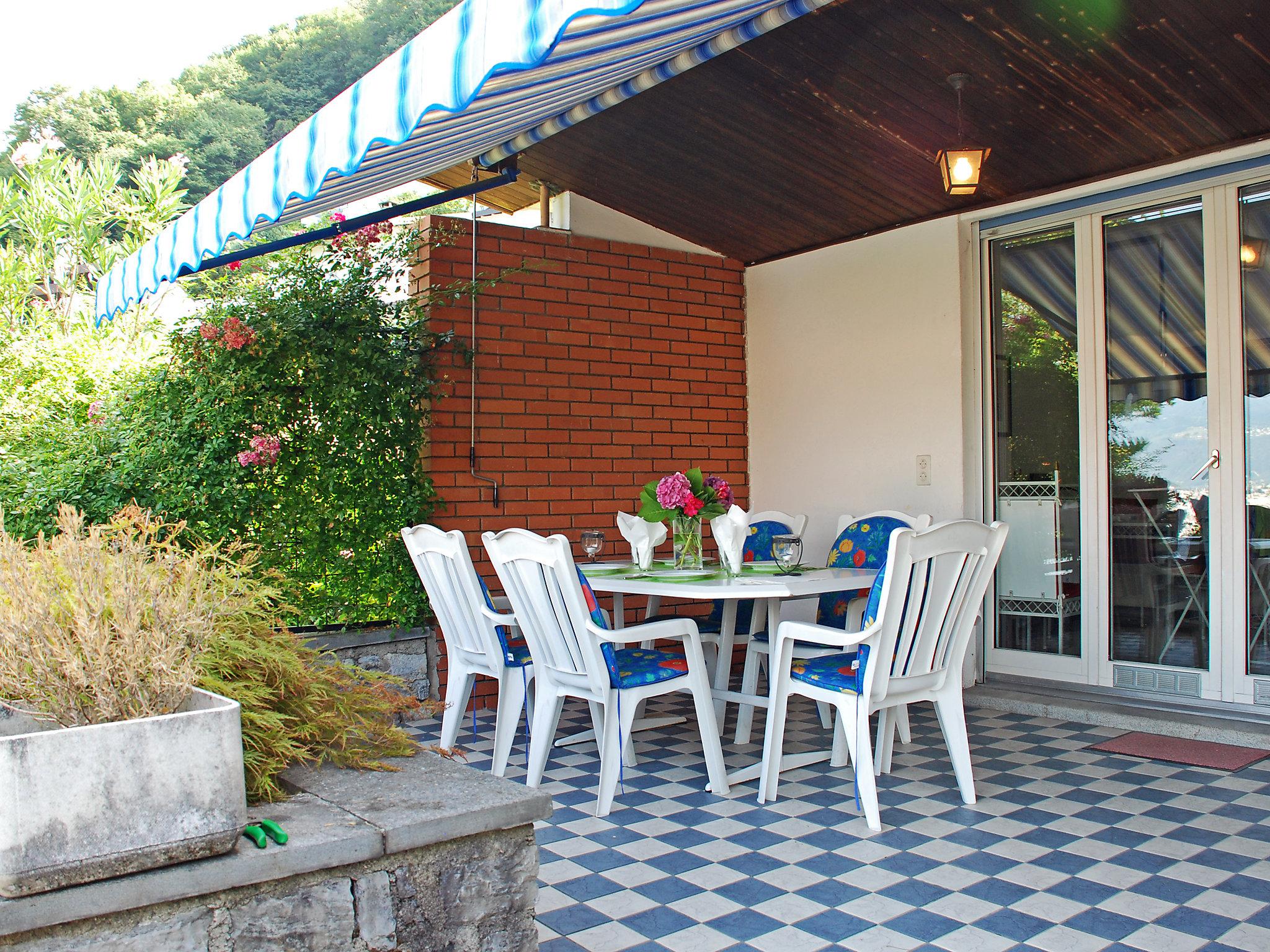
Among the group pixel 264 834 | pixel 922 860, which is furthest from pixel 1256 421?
pixel 264 834

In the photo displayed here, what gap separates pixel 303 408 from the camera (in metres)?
5.13

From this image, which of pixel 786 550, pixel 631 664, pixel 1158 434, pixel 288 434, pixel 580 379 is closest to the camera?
pixel 631 664

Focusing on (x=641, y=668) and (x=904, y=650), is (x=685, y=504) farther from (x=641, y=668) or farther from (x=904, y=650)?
(x=904, y=650)

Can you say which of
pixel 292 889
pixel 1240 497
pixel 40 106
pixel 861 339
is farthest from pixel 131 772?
pixel 40 106

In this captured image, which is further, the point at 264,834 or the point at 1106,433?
the point at 1106,433

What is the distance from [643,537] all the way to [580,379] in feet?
5.22

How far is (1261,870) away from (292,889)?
284 centimetres

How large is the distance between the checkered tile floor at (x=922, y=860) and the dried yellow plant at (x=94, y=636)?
1432 millimetres

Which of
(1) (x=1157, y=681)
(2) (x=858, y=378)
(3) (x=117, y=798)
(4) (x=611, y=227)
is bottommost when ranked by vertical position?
(1) (x=1157, y=681)

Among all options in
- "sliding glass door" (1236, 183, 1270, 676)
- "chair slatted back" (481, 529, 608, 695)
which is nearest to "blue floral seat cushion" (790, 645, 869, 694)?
"chair slatted back" (481, 529, 608, 695)

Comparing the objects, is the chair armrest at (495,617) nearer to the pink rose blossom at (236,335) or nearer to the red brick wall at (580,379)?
the red brick wall at (580,379)

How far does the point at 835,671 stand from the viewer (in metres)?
3.73

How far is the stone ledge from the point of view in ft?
4.84

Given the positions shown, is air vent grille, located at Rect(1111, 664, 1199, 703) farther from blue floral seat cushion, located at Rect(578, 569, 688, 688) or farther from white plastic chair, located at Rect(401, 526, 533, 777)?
white plastic chair, located at Rect(401, 526, 533, 777)
